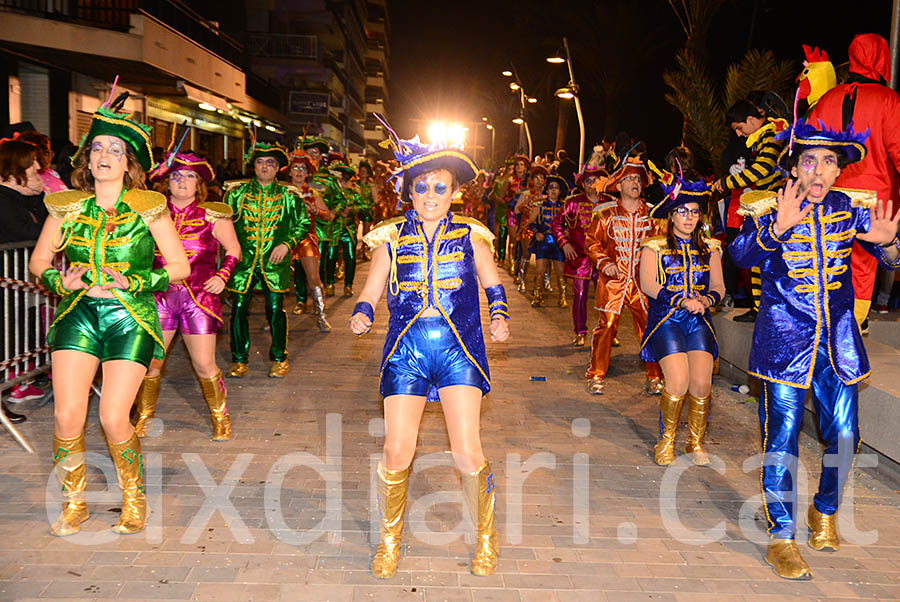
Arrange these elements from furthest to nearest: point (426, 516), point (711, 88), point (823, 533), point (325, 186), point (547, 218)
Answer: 1. point (711, 88)
2. point (547, 218)
3. point (325, 186)
4. point (426, 516)
5. point (823, 533)

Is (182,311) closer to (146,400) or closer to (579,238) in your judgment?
(146,400)

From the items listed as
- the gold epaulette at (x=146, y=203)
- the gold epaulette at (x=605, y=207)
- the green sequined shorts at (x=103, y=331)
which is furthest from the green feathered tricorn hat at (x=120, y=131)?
the gold epaulette at (x=605, y=207)

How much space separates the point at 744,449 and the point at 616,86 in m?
22.0

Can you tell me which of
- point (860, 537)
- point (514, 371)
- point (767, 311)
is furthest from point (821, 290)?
point (514, 371)

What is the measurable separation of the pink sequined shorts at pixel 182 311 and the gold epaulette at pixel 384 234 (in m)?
2.54

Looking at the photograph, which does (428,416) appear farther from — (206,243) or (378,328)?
(378,328)

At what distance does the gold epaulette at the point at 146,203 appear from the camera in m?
5.00

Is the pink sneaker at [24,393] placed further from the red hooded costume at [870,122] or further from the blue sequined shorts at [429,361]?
the red hooded costume at [870,122]

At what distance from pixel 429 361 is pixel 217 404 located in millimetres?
2891

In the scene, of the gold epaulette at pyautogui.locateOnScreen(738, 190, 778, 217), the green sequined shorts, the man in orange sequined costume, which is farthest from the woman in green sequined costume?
the man in orange sequined costume

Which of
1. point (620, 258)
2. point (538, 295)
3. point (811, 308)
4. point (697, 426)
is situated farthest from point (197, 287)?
point (538, 295)

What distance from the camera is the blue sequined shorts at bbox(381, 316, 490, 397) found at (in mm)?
4527

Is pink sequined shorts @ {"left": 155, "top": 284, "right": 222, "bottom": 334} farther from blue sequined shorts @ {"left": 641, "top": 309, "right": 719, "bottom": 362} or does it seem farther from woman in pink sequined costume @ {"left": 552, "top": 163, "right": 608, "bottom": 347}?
woman in pink sequined costume @ {"left": 552, "top": 163, "right": 608, "bottom": 347}

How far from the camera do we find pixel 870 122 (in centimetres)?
680
